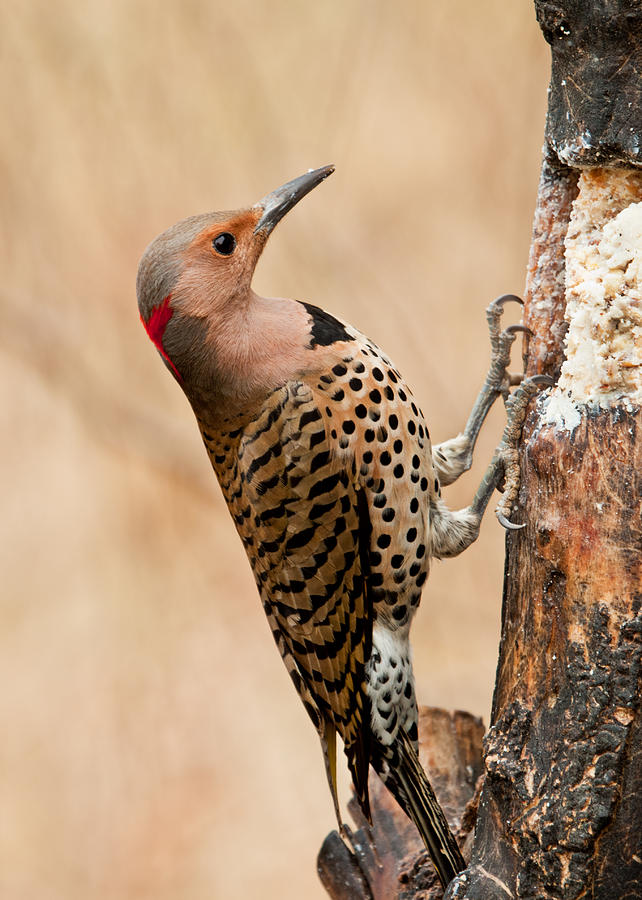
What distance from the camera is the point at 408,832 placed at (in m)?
2.75

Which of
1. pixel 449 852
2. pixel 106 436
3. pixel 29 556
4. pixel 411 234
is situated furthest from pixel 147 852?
pixel 411 234

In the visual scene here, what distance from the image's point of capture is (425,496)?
2615 millimetres

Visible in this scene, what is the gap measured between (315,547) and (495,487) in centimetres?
48

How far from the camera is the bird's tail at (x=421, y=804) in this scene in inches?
95.8

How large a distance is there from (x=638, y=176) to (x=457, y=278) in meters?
2.92

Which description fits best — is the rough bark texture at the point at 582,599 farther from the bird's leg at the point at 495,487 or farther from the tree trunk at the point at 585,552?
the bird's leg at the point at 495,487

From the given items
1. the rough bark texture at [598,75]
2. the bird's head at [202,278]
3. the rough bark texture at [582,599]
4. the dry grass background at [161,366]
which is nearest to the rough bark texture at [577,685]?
the rough bark texture at [582,599]

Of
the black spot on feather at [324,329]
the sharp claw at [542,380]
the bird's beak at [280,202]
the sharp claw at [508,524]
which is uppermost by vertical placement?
the bird's beak at [280,202]

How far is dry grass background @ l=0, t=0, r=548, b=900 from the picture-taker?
4.53m

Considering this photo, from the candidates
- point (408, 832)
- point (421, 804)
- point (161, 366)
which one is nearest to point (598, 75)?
point (421, 804)

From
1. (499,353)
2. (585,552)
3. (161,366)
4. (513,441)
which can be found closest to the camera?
(585,552)

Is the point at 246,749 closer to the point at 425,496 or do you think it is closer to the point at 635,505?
the point at 425,496

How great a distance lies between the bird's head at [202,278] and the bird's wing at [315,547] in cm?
23

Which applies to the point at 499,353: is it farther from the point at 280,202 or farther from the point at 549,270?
the point at 280,202
